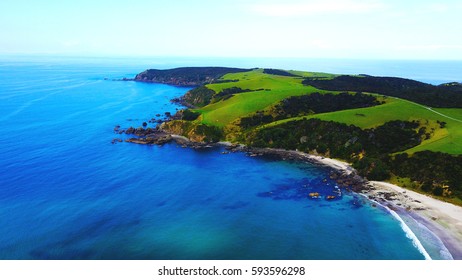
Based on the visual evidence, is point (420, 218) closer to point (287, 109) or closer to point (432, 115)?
point (432, 115)

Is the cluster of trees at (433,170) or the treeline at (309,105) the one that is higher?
the treeline at (309,105)

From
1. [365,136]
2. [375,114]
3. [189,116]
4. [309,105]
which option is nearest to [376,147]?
[365,136]

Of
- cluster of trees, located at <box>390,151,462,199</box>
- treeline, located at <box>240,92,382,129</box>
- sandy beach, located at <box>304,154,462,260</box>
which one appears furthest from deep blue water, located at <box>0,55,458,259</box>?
treeline, located at <box>240,92,382,129</box>

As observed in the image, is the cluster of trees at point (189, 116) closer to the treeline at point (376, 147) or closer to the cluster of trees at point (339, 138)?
the treeline at point (376, 147)

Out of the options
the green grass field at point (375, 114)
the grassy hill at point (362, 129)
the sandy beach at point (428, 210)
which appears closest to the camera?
the sandy beach at point (428, 210)

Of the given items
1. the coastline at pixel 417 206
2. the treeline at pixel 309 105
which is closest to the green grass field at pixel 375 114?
the treeline at pixel 309 105

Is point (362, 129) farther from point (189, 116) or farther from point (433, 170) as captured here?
point (189, 116)

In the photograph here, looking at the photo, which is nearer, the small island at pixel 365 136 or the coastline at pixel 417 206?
the coastline at pixel 417 206
